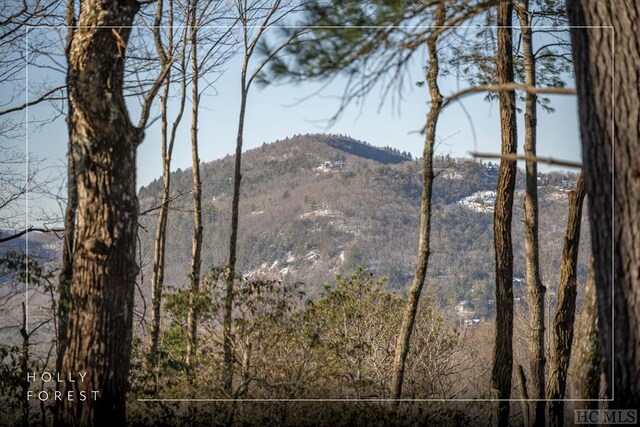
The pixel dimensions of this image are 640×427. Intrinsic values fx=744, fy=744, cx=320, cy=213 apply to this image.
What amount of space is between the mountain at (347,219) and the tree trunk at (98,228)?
2965 centimetres

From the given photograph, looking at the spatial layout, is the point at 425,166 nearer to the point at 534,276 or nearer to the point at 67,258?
the point at 534,276

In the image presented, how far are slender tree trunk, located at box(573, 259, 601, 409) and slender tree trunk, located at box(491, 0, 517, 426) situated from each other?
4.28ft

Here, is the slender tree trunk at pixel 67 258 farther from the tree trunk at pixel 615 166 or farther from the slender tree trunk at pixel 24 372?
the tree trunk at pixel 615 166

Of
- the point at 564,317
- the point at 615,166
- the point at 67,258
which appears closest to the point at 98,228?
the point at 67,258

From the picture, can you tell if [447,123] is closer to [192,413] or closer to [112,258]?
[192,413]

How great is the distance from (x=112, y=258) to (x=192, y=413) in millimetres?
2179

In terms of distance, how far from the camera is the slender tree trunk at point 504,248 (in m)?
5.17

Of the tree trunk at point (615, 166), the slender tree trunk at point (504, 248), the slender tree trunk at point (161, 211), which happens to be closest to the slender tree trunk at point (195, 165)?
the slender tree trunk at point (161, 211)

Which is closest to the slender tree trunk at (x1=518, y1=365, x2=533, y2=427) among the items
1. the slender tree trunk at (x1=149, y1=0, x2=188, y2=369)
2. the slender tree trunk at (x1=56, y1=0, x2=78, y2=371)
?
the slender tree trunk at (x1=56, y1=0, x2=78, y2=371)

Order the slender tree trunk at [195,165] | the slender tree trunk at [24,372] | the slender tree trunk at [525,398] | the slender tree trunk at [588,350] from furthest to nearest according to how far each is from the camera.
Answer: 1. the slender tree trunk at [195,165]
2. the slender tree trunk at [525,398]
3. the slender tree trunk at [24,372]
4. the slender tree trunk at [588,350]

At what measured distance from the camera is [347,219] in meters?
54.2

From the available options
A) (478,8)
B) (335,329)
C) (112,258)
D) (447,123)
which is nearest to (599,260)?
(478,8)

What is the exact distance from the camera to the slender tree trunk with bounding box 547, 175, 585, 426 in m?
5.15

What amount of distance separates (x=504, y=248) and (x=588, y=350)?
1575 mm
